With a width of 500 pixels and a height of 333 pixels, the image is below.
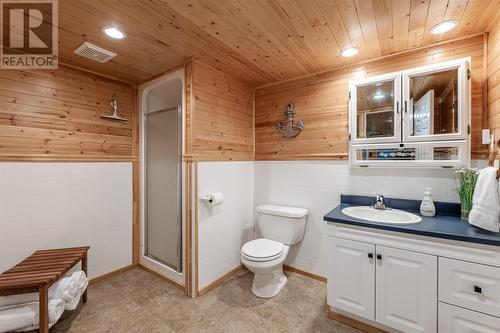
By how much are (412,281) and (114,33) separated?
2743 mm

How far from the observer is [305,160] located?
2539 mm

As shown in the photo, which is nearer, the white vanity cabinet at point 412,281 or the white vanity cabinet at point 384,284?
the white vanity cabinet at point 412,281

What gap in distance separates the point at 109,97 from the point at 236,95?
4.70ft

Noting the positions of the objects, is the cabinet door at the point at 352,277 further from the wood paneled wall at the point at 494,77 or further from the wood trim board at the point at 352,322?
the wood paneled wall at the point at 494,77

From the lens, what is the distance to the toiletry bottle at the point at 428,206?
70.9 inches

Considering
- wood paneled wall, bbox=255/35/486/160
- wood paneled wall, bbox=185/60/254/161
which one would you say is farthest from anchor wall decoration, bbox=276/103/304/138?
wood paneled wall, bbox=185/60/254/161

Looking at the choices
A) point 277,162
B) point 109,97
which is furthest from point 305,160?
point 109,97

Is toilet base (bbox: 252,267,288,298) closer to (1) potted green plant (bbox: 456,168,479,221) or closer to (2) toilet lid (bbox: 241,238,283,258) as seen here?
(2) toilet lid (bbox: 241,238,283,258)

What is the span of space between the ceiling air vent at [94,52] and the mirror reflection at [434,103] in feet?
8.55

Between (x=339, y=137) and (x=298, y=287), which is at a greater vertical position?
(x=339, y=137)

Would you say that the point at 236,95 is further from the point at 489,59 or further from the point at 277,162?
the point at 489,59

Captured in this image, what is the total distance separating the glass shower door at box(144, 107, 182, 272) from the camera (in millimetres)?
2396

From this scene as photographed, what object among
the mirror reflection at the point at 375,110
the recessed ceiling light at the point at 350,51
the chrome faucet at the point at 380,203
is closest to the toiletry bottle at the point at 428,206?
the chrome faucet at the point at 380,203

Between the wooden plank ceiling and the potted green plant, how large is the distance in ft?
3.47
